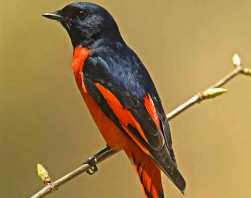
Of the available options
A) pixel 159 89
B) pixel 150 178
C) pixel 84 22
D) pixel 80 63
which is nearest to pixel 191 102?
pixel 150 178

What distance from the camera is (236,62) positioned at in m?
3.44

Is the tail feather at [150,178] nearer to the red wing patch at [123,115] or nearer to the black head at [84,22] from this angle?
the red wing patch at [123,115]

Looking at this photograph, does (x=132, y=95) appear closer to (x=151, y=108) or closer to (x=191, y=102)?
(x=151, y=108)

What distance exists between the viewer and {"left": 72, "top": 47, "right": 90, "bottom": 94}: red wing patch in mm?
3924

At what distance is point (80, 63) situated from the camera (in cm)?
400

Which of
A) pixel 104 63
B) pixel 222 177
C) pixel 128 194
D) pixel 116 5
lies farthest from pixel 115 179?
pixel 104 63

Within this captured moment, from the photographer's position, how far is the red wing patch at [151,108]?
373 cm

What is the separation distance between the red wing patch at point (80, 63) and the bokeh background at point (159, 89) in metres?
1.53

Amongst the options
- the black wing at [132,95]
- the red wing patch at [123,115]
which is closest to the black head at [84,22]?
the black wing at [132,95]

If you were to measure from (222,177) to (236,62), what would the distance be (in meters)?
2.36

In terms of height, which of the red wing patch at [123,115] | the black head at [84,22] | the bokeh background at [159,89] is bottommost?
the bokeh background at [159,89]

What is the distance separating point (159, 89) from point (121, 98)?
89.2 inches

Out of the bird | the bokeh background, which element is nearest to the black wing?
the bird

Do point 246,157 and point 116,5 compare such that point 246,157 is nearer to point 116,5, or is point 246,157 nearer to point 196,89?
point 196,89
